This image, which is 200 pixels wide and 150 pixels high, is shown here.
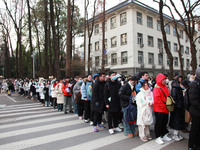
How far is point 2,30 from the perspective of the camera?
3359cm

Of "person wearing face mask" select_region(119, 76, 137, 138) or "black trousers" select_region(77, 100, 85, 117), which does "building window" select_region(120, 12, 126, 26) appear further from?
"person wearing face mask" select_region(119, 76, 137, 138)

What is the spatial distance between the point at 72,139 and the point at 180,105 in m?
3.15

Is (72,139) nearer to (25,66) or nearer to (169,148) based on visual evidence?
(169,148)

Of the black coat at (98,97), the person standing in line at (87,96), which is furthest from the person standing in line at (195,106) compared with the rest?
the person standing in line at (87,96)

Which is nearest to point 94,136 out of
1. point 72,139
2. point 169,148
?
point 72,139

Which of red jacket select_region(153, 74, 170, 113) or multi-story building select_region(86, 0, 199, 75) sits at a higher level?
multi-story building select_region(86, 0, 199, 75)

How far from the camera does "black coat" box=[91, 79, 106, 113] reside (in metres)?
5.60

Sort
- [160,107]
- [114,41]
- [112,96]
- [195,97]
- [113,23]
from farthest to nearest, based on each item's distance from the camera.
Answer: [113,23], [114,41], [112,96], [160,107], [195,97]

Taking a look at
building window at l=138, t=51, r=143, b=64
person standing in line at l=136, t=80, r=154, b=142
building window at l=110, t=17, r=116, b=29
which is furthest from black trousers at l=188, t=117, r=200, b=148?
building window at l=110, t=17, r=116, b=29

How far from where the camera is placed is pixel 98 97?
18.6 feet

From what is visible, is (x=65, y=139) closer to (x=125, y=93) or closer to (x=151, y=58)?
(x=125, y=93)

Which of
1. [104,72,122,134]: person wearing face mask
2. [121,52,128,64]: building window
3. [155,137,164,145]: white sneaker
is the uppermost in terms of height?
[121,52,128,64]: building window

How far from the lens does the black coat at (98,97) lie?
5.60 meters

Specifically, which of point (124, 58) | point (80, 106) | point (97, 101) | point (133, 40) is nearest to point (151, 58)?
point (124, 58)
